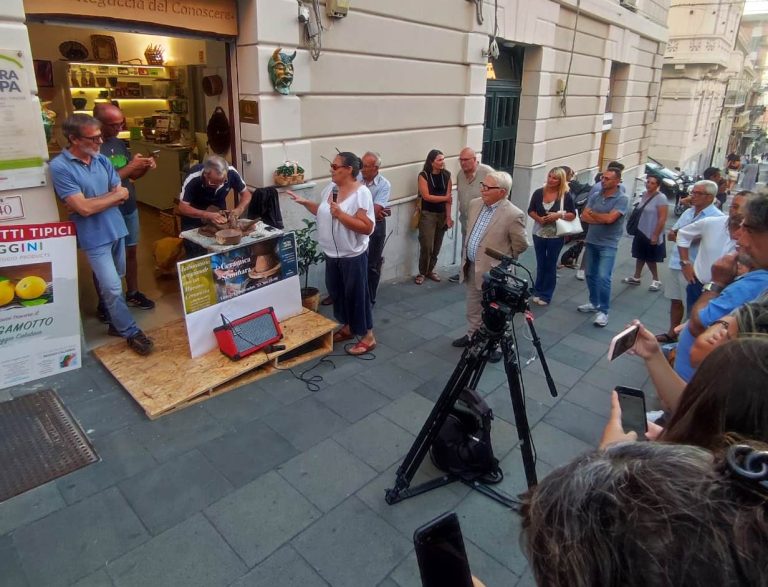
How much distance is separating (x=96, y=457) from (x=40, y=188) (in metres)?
2.12

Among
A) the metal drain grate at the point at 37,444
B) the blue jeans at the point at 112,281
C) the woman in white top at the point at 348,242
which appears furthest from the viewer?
the woman in white top at the point at 348,242

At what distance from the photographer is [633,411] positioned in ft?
7.08

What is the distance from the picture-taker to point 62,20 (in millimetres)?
3957

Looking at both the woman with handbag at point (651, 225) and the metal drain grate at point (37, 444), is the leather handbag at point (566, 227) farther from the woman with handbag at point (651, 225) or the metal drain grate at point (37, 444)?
the metal drain grate at point (37, 444)

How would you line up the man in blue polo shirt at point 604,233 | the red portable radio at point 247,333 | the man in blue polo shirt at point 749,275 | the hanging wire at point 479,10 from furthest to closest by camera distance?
the hanging wire at point 479,10, the man in blue polo shirt at point 604,233, the red portable radio at point 247,333, the man in blue polo shirt at point 749,275

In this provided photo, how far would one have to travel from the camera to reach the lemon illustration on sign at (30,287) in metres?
3.83

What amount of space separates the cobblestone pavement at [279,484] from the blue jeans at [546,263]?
176 cm

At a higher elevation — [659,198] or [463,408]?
[659,198]

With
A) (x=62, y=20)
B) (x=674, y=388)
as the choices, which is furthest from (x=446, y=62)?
(x=674, y=388)

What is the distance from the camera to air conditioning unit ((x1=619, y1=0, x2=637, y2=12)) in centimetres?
1197

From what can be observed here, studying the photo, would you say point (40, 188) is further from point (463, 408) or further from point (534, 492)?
point (534, 492)

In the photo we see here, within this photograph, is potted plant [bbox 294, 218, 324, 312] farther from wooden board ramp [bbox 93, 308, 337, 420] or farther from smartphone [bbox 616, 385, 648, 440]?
smartphone [bbox 616, 385, 648, 440]

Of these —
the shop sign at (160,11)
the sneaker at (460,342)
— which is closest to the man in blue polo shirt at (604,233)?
the sneaker at (460,342)

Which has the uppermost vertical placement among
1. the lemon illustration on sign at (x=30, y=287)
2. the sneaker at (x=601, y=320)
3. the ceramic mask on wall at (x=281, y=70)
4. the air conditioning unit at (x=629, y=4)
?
the air conditioning unit at (x=629, y=4)
